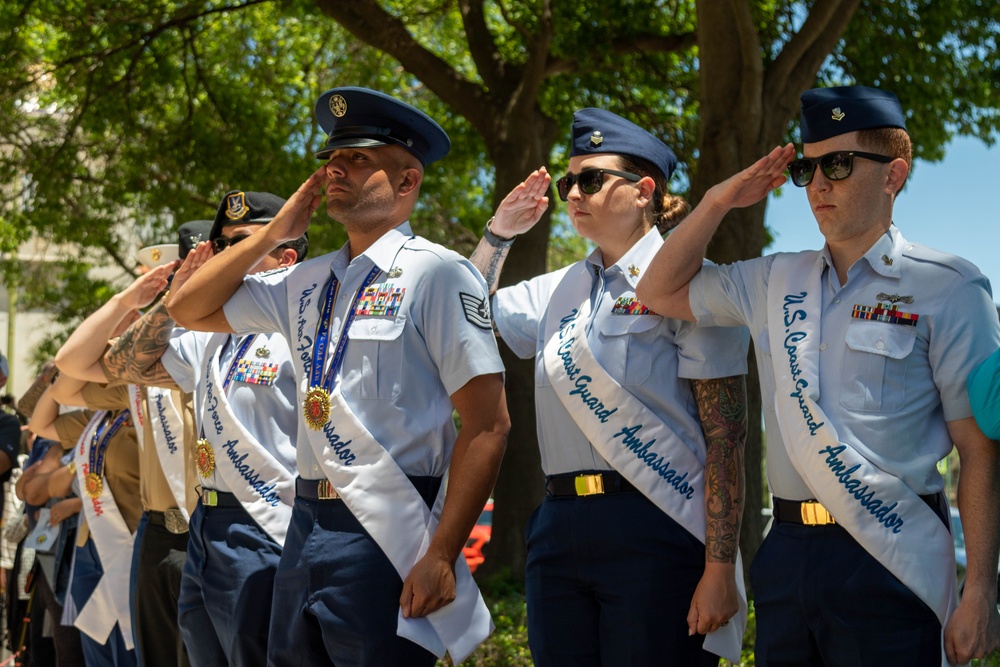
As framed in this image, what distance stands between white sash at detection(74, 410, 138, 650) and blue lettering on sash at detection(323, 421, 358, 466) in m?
2.48

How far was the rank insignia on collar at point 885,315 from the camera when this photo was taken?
10.3 ft

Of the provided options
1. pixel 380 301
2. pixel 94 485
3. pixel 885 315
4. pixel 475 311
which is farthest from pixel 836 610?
pixel 94 485

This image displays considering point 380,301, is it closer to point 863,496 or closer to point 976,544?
point 863,496

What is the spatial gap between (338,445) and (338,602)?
425 millimetres

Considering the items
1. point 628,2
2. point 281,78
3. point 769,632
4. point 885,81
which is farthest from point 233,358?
point 281,78

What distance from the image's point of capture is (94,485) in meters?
5.77

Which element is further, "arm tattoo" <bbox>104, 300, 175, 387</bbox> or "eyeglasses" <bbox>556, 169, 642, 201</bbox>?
"arm tattoo" <bbox>104, 300, 175, 387</bbox>

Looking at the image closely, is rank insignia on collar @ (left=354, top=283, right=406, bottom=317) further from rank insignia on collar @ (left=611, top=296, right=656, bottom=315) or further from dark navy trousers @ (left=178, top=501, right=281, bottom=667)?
dark navy trousers @ (left=178, top=501, right=281, bottom=667)

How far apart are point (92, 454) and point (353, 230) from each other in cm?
282

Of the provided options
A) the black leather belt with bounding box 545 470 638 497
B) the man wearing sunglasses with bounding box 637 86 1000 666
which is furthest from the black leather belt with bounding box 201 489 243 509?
the man wearing sunglasses with bounding box 637 86 1000 666

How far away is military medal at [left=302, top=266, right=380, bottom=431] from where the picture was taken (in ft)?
11.3

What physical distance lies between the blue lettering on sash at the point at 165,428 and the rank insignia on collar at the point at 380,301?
1.84 metres

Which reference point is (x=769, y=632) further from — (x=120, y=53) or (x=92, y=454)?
(x=120, y=53)

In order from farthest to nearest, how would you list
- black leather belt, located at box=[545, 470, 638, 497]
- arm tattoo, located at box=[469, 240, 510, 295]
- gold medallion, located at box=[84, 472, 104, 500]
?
1. gold medallion, located at box=[84, 472, 104, 500]
2. arm tattoo, located at box=[469, 240, 510, 295]
3. black leather belt, located at box=[545, 470, 638, 497]
